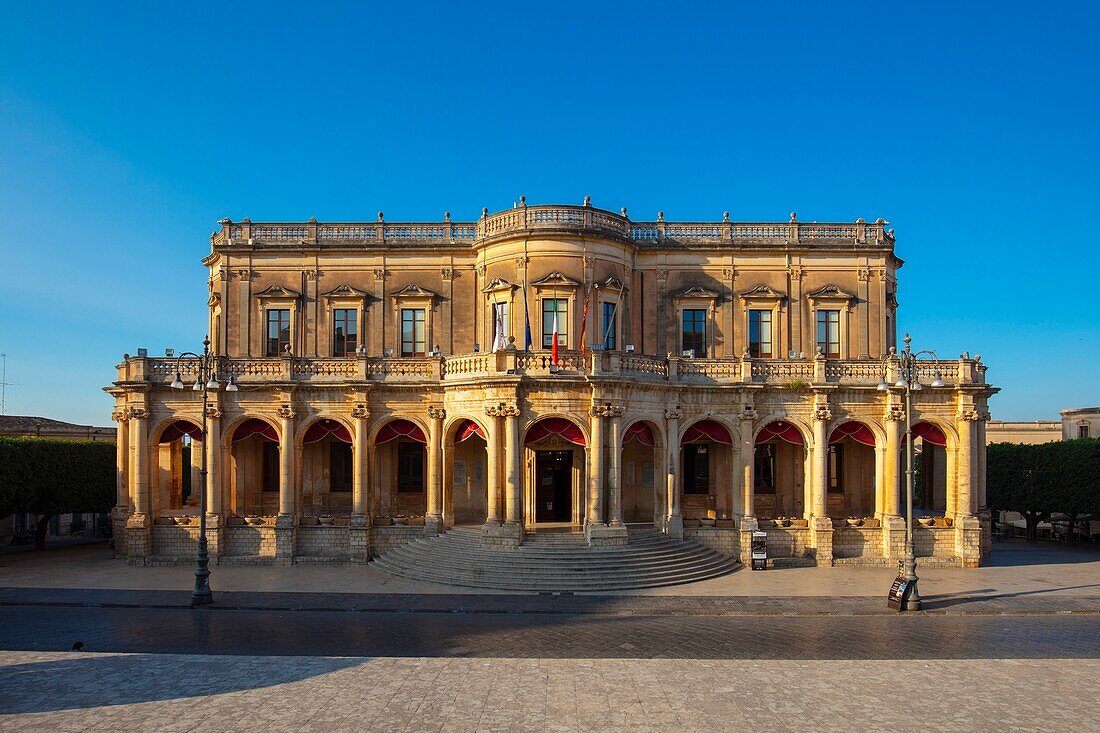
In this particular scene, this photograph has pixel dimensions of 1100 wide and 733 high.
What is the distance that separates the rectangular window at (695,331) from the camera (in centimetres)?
3828

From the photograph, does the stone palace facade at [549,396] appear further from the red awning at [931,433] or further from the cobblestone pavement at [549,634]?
the cobblestone pavement at [549,634]

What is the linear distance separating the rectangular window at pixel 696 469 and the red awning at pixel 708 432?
311 centimetres

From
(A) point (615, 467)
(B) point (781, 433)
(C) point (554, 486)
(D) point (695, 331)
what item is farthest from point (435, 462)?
(B) point (781, 433)

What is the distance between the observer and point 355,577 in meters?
30.9

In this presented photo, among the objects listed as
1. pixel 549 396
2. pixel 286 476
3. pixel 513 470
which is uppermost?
pixel 549 396

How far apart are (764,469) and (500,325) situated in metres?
15.7

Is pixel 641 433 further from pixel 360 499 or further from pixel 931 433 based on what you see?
pixel 931 433

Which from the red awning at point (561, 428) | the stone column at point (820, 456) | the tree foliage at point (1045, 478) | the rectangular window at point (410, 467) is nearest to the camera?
the red awning at point (561, 428)

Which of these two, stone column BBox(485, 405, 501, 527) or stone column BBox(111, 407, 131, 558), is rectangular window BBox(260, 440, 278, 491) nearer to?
stone column BBox(111, 407, 131, 558)

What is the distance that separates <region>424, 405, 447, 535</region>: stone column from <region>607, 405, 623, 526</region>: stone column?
26.4 ft

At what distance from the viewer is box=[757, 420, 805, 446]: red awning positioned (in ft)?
115

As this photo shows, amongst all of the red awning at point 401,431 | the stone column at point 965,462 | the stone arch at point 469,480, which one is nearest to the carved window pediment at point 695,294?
the stone arch at point 469,480

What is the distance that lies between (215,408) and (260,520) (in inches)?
222

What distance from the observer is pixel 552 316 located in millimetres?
35812
